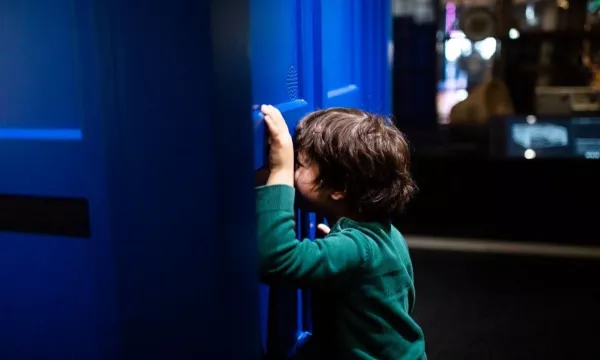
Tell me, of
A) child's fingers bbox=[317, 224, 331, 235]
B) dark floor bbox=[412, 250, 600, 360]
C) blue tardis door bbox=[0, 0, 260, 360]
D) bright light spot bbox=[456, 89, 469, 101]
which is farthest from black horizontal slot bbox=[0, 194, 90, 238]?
bright light spot bbox=[456, 89, 469, 101]

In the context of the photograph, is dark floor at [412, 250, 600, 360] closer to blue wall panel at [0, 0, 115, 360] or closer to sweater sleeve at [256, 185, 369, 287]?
sweater sleeve at [256, 185, 369, 287]

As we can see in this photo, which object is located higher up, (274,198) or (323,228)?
(274,198)

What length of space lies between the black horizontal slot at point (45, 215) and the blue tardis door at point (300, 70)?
323 millimetres

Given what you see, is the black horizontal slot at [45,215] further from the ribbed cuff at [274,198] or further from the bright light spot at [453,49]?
the bright light spot at [453,49]

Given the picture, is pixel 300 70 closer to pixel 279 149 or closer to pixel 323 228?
pixel 279 149

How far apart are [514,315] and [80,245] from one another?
2.53 m

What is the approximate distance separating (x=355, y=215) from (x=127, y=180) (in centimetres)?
57

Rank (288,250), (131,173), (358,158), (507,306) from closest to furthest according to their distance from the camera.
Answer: (131,173) → (288,250) → (358,158) → (507,306)

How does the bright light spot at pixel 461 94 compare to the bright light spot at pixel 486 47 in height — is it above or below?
below

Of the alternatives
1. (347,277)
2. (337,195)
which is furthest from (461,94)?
(347,277)

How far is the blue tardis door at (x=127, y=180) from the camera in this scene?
3.10 feet

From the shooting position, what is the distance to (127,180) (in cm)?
100

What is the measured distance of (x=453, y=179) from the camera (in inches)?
157

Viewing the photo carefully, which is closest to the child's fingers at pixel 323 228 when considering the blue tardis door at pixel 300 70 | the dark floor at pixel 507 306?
the blue tardis door at pixel 300 70
